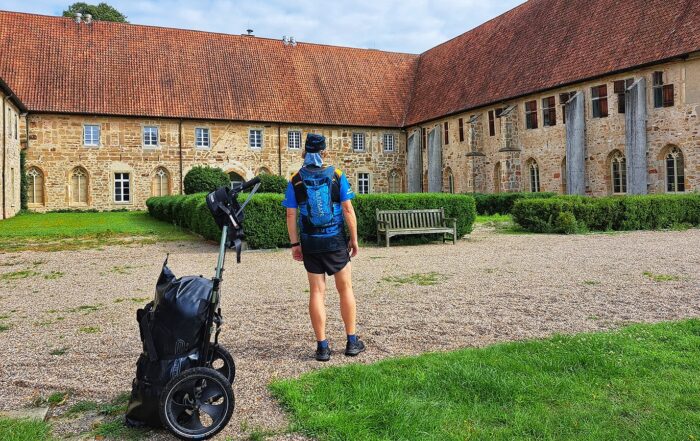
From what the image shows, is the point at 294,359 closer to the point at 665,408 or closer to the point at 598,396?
the point at 598,396

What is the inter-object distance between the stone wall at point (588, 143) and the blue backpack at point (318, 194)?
66.3 ft

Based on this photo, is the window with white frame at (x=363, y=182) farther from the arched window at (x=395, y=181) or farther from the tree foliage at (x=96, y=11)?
the tree foliage at (x=96, y=11)

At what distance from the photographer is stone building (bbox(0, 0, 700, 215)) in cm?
2164

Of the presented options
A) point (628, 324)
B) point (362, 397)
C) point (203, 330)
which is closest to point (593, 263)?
point (628, 324)

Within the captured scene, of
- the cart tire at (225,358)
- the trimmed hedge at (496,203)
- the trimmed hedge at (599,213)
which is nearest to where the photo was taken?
the cart tire at (225,358)

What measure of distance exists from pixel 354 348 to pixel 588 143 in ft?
73.0

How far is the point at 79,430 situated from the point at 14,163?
26.7 m

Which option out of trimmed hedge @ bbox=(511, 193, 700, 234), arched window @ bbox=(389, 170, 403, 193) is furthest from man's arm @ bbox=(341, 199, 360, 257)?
arched window @ bbox=(389, 170, 403, 193)

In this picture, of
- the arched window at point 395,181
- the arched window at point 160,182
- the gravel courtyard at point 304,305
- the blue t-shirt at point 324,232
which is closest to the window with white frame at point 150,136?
the arched window at point 160,182

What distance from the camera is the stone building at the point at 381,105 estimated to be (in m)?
21.6

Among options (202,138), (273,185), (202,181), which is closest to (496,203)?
(273,185)

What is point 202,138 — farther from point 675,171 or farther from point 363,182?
point 675,171

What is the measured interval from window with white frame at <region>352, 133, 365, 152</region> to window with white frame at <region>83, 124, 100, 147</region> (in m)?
14.4

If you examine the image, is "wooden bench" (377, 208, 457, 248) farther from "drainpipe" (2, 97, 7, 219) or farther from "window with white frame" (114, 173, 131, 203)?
"window with white frame" (114, 173, 131, 203)
